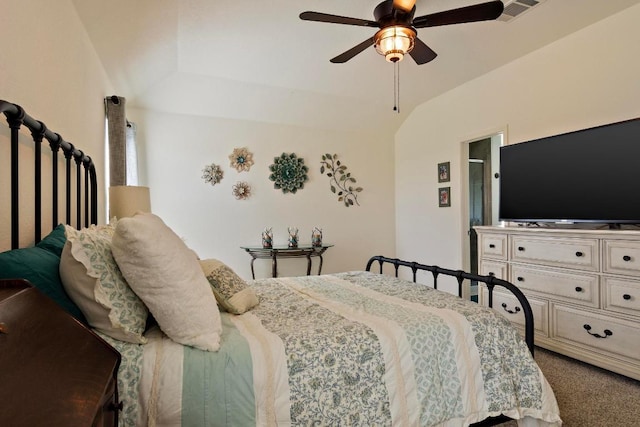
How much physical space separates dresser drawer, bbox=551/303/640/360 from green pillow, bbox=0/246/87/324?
3.06 metres

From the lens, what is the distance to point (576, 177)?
9.34 feet

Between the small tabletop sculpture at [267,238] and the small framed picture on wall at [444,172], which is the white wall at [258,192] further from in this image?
the small framed picture on wall at [444,172]

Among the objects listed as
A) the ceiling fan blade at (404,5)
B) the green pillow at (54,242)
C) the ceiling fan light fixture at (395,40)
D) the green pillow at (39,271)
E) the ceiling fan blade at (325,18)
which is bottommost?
the green pillow at (39,271)

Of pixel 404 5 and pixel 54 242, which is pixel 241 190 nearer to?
pixel 404 5

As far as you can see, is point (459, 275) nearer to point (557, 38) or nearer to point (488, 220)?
point (557, 38)

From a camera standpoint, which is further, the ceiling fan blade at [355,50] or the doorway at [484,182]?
the doorway at [484,182]

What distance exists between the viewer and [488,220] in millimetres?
4957

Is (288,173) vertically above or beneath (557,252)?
above

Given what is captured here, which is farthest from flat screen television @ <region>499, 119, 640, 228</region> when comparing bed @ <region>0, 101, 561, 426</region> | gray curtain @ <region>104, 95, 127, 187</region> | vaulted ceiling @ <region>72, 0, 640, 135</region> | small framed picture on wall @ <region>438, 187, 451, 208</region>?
gray curtain @ <region>104, 95, 127, 187</region>

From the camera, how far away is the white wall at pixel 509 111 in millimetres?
2775

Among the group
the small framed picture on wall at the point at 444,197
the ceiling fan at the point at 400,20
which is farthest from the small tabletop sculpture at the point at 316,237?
the ceiling fan at the point at 400,20

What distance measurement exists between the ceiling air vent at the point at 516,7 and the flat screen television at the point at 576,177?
103cm

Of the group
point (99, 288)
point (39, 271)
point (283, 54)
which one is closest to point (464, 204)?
point (283, 54)

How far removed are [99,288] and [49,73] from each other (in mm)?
1214
